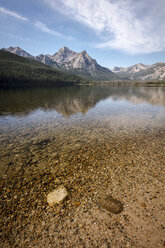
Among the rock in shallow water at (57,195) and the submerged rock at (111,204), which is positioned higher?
the submerged rock at (111,204)

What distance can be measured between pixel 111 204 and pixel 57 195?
333 centimetres

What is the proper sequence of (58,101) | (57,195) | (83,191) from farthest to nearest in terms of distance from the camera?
(58,101) → (83,191) → (57,195)

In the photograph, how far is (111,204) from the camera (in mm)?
7211

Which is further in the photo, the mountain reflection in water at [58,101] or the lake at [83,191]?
the mountain reflection in water at [58,101]

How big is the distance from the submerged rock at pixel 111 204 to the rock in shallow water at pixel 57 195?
236 centimetres

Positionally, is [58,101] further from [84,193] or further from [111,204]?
[111,204]

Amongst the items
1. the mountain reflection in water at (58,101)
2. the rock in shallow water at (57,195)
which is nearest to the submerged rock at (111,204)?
the rock in shallow water at (57,195)

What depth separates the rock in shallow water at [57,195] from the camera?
24.6 feet

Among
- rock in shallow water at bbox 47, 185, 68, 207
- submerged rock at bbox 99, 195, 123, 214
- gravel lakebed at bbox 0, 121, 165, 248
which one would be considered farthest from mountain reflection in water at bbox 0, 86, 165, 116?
submerged rock at bbox 99, 195, 123, 214

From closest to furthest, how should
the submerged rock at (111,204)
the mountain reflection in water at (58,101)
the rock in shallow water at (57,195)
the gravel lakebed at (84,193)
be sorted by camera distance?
the gravel lakebed at (84,193), the submerged rock at (111,204), the rock in shallow water at (57,195), the mountain reflection in water at (58,101)

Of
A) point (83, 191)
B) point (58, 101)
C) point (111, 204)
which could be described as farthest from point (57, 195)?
point (58, 101)

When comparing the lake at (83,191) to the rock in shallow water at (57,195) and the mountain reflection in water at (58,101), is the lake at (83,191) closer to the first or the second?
the rock in shallow water at (57,195)

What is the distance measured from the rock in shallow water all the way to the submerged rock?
93.0 inches

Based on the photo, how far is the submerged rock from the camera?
22.6 ft
